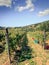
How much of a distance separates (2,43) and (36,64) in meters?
20.7

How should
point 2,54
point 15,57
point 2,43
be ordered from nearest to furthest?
1. point 15,57
2. point 2,54
3. point 2,43

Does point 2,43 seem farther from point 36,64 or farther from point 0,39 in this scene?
point 36,64

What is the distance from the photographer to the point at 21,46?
4141 centimetres

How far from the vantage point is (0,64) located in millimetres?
28359

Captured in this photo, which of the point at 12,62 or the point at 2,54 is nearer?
the point at 12,62

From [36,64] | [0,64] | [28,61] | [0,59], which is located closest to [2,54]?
[0,59]

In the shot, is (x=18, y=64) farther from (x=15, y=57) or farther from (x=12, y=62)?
(x=15, y=57)

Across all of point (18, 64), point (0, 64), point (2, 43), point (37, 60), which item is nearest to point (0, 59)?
point (0, 64)

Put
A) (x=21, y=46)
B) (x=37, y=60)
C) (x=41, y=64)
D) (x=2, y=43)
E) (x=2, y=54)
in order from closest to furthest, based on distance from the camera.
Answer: (x=41, y=64), (x=37, y=60), (x=2, y=54), (x=21, y=46), (x=2, y=43)

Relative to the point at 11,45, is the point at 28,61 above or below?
below

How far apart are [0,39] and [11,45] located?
14.6m

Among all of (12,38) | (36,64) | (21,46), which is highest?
(12,38)

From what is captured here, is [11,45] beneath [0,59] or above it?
above

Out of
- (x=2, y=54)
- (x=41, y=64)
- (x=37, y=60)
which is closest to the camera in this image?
(x=41, y=64)
